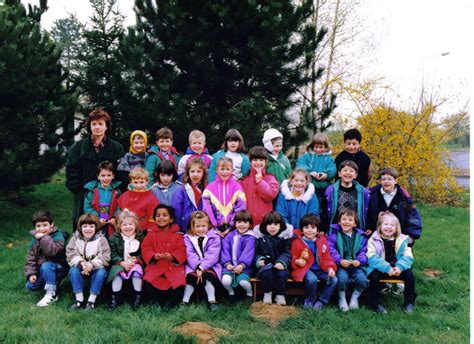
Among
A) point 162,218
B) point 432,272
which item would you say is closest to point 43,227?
point 162,218

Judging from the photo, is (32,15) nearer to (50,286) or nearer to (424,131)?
(50,286)

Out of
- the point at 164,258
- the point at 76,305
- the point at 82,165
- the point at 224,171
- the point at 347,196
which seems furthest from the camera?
the point at 82,165

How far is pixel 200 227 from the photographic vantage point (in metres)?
4.79

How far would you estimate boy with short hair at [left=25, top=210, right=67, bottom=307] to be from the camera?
Result: 15.7 feet

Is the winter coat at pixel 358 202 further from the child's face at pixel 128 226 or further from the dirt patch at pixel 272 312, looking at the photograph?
the child's face at pixel 128 226

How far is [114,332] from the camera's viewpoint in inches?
153

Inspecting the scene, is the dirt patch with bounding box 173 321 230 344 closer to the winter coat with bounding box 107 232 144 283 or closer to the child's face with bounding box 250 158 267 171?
the winter coat with bounding box 107 232 144 283

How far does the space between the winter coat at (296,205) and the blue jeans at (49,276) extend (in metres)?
2.51

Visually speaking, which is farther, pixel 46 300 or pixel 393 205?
pixel 393 205

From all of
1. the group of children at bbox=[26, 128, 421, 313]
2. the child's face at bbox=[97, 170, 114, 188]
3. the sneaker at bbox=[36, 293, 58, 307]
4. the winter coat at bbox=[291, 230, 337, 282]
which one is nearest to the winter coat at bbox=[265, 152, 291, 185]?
the group of children at bbox=[26, 128, 421, 313]

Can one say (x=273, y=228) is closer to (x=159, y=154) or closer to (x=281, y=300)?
(x=281, y=300)

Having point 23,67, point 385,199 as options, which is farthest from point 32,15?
point 385,199

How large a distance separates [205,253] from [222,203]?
0.60 m

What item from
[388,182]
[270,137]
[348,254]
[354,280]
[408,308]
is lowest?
[408,308]
